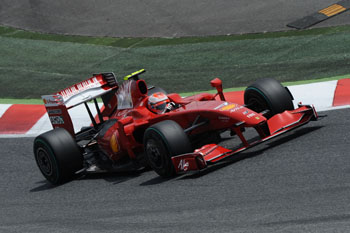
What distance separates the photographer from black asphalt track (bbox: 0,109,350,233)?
5.73 metres

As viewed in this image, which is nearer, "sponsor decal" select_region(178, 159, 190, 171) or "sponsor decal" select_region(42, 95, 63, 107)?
"sponsor decal" select_region(178, 159, 190, 171)

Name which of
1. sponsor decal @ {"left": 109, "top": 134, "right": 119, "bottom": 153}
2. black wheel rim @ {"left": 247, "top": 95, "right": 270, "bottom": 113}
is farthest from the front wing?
sponsor decal @ {"left": 109, "top": 134, "right": 119, "bottom": 153}

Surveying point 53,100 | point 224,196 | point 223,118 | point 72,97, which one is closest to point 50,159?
point 53,100

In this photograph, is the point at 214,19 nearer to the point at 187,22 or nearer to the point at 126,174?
the point at 187,22

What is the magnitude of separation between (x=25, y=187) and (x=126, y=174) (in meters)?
1.41

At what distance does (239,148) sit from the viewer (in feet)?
24.2

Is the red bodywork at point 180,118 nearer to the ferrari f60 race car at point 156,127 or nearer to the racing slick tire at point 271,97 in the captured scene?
the ferrari f60 race car at point 156,127

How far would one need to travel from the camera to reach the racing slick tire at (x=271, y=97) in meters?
7.95

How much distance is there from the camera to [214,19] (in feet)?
49.6

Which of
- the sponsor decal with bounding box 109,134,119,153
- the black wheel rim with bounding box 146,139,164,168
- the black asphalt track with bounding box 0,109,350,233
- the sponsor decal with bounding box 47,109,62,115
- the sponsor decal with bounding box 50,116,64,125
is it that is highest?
the sponsor decal with bounding box 47,109,62,115

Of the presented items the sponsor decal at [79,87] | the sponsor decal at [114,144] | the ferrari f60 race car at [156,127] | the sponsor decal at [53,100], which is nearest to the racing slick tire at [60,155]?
the ferrari f60 race car at [156,127]

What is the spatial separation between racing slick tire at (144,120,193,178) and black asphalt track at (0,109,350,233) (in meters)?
0.19

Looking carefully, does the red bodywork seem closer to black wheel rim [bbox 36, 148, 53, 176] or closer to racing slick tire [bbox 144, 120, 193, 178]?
racing slick tire [bbox 144, 120, 193, 178]

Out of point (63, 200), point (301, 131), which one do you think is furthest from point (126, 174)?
point (301, 131)
